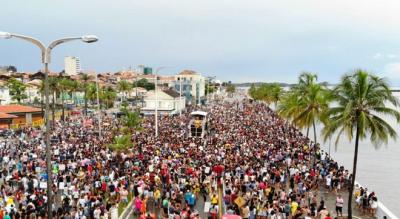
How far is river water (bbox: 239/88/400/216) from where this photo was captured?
86.1 feet

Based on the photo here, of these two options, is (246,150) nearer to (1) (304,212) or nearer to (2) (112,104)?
(1) (304,212)

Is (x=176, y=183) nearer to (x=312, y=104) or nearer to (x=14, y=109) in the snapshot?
(x=312, y=104)

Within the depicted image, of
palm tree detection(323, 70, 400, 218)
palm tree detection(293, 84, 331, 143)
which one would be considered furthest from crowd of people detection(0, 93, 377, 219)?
palm tree detection(323, 70, 400, 218)

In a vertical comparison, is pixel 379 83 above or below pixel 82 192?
above

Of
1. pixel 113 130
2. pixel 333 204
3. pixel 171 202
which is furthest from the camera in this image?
pixel 113 130

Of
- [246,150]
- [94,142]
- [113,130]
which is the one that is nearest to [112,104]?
[113,130]

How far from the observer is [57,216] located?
51.0 ft

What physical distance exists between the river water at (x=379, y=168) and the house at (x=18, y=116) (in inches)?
1461

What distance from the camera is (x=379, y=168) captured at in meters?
37.4

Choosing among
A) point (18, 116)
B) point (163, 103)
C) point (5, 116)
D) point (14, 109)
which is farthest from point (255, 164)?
point (163, 103)

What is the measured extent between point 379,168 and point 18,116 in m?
44.6

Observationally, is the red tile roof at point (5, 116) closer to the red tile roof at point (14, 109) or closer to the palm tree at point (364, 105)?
the red tile roof at point (14, 109)

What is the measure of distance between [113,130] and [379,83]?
115ft

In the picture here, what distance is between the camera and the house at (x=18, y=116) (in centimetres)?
4914
